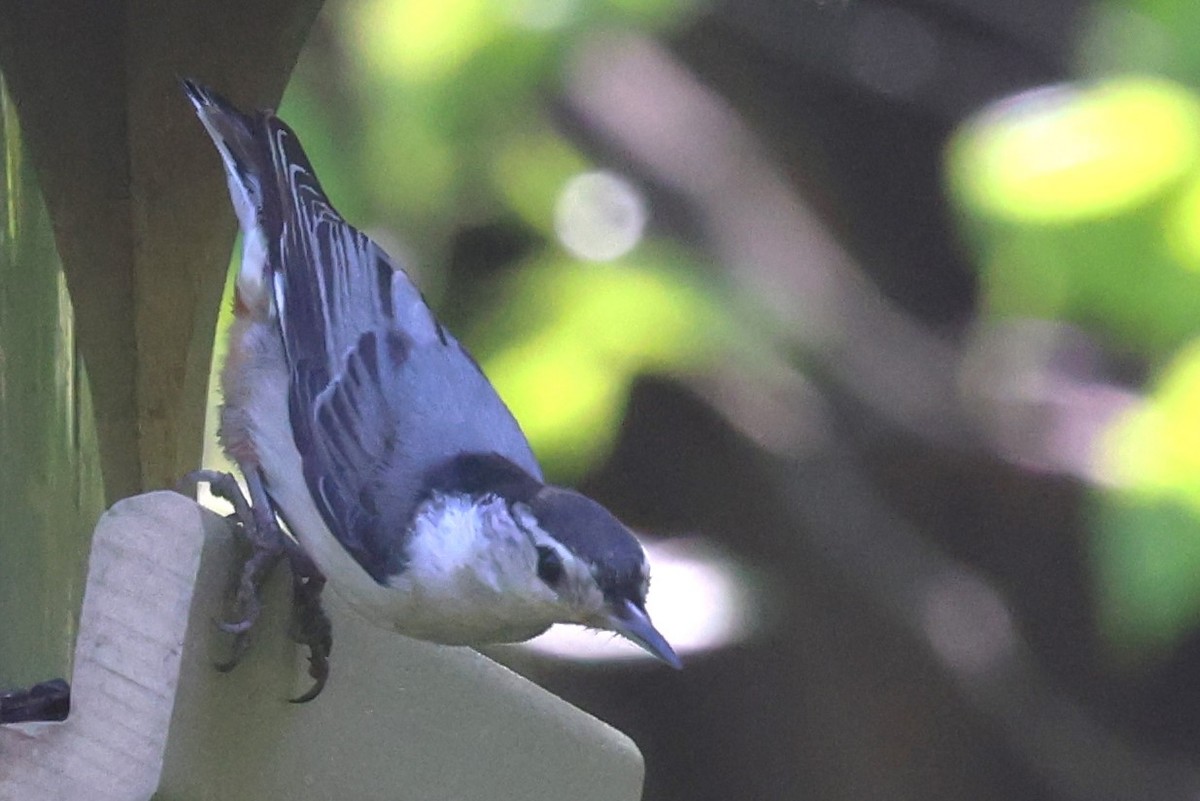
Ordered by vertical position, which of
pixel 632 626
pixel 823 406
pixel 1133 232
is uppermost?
pixel 1133 232

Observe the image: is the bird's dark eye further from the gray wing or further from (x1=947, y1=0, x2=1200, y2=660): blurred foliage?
(x1=947, y1=0, x2=1200, y2=660): blurred foliage

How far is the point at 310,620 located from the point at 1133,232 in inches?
30.4

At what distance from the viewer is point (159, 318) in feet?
4.43

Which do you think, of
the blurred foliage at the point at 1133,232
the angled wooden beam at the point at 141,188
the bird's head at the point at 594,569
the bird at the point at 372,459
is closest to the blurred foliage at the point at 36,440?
the angled wooden beam at the point at 141,188

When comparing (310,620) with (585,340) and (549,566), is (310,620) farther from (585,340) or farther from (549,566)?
(585,340)

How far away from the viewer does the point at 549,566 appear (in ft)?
3.65

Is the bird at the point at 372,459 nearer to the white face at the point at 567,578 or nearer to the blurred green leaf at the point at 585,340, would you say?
the white face at the point at 567,578

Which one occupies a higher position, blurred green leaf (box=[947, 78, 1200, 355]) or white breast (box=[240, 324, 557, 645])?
blurred green leaf (box=[947, 78, 1200, 355])

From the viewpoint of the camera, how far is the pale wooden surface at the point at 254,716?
2.97ft

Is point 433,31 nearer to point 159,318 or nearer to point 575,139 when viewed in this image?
point 575,139

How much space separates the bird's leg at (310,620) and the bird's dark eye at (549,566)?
0.15 meters

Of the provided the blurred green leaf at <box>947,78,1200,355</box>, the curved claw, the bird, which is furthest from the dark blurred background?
the curved claw

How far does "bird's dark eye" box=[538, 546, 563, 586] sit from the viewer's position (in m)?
1.11

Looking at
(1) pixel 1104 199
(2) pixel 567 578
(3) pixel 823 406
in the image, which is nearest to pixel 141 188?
(2) pixel 567 578
